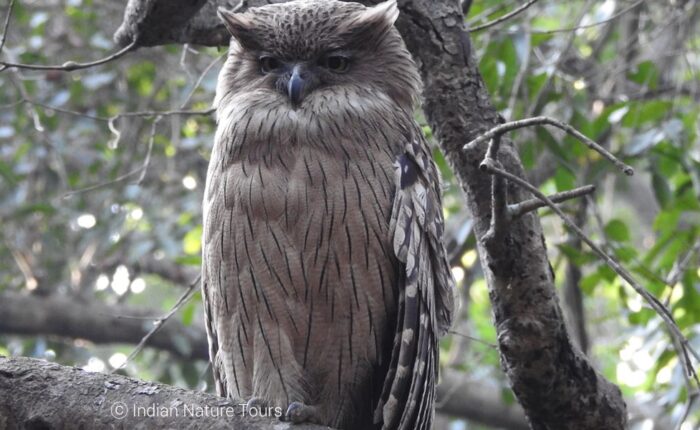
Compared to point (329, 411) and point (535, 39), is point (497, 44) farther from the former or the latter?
point (329, 411)

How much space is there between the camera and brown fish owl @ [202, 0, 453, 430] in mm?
2898

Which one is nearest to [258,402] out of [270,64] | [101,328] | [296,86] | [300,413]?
[300,413]

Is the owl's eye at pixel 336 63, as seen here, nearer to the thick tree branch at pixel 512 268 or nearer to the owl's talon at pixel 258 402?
the thick tree branch at pixel 512 268

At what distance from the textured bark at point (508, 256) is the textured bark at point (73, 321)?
3.26 metres

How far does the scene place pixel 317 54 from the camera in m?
3.20

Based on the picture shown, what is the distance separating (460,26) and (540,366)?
1.12 m

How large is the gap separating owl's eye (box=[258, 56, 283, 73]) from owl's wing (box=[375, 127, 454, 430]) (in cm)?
52

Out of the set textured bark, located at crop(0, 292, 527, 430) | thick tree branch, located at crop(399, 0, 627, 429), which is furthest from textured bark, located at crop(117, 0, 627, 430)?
textured bark, located at crop(0, 292, 527, 430)

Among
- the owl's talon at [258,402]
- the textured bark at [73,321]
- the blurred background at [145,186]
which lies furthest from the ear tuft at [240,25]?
the textured bark at [73,321]

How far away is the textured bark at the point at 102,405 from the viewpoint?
242 cm

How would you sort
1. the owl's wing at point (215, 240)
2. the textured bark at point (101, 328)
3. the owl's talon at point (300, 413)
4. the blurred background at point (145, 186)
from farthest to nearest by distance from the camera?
1. the textured bark at point (101, 328)
2. the blurred background at point (145, 186)
3. the owl's wing at point (215, 240)
4. the owl's talon at point (300, 413)

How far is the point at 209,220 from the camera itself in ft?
10.0

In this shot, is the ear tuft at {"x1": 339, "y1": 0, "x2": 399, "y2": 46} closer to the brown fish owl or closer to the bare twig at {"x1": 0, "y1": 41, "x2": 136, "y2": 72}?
the brown fish owl

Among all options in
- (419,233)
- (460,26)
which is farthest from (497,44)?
(419,233)
